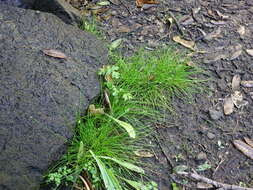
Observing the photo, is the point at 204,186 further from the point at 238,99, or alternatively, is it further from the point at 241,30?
the point at 241,30

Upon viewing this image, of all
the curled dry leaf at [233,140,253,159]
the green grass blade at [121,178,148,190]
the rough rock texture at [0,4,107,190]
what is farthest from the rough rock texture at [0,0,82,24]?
the curled dry leaf at [233,140,253,159]

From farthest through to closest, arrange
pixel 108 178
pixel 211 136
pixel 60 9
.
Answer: pixel 60 9
pixel 211 136
pixel 108 178

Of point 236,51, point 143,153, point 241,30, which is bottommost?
point 143,153

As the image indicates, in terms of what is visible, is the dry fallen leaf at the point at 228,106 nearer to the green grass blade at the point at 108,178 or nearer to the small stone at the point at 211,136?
the small stone at the point at 211,136

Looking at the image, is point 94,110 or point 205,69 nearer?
point 94,110

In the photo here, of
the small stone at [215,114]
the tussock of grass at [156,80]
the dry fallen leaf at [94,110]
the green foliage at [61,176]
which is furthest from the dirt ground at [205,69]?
the green foliage at [61,176]

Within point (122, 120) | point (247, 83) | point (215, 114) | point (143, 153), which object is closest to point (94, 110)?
point (122, 120)

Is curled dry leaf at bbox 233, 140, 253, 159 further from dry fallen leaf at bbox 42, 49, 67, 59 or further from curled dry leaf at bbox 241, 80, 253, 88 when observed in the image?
dry fallen leaf at bbox 42, 49, 67, 59
